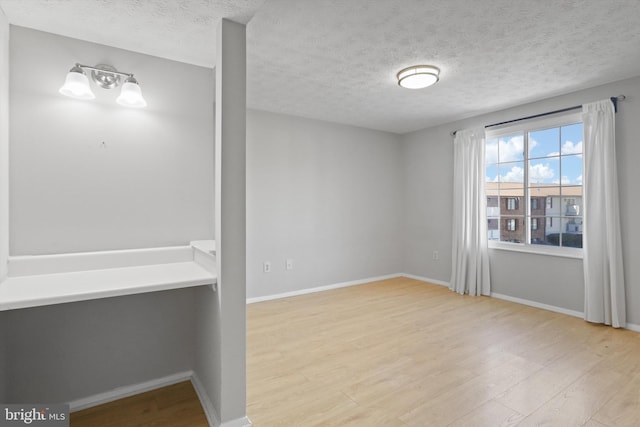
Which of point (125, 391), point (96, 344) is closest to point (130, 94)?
point (96, 344)

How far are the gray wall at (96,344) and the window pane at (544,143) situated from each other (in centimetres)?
417

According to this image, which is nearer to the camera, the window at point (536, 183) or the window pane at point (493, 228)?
Result: the window at point (536, 183)

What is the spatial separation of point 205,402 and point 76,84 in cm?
204

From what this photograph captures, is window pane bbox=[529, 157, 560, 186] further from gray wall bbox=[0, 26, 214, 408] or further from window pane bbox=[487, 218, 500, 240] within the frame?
gray wall bbox=[0, 26, 214, 408]

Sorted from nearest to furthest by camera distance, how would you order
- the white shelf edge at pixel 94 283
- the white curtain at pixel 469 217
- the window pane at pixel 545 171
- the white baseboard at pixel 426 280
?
the white shelf edge at pixel 94 283 → the window pane at pixel 545 171 → the white curtain at pixel 469 217 → the white baseboard at pixel 426 280

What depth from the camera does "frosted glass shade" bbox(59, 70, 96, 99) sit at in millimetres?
1840

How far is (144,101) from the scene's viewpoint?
208 centimetres

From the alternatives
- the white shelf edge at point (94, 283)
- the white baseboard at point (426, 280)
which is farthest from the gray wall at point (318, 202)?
the white shelf edge at point (94, 283)

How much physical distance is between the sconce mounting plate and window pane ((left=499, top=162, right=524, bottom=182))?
4.34 meters

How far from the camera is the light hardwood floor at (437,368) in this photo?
6.04 ft

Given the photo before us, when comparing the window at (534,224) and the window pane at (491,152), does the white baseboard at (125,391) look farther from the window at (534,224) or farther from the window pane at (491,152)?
the window pane at (491,152)

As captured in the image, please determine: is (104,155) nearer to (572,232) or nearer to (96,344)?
(96,344)

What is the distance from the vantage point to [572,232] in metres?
3.57

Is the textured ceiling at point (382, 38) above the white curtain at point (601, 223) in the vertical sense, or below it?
above
